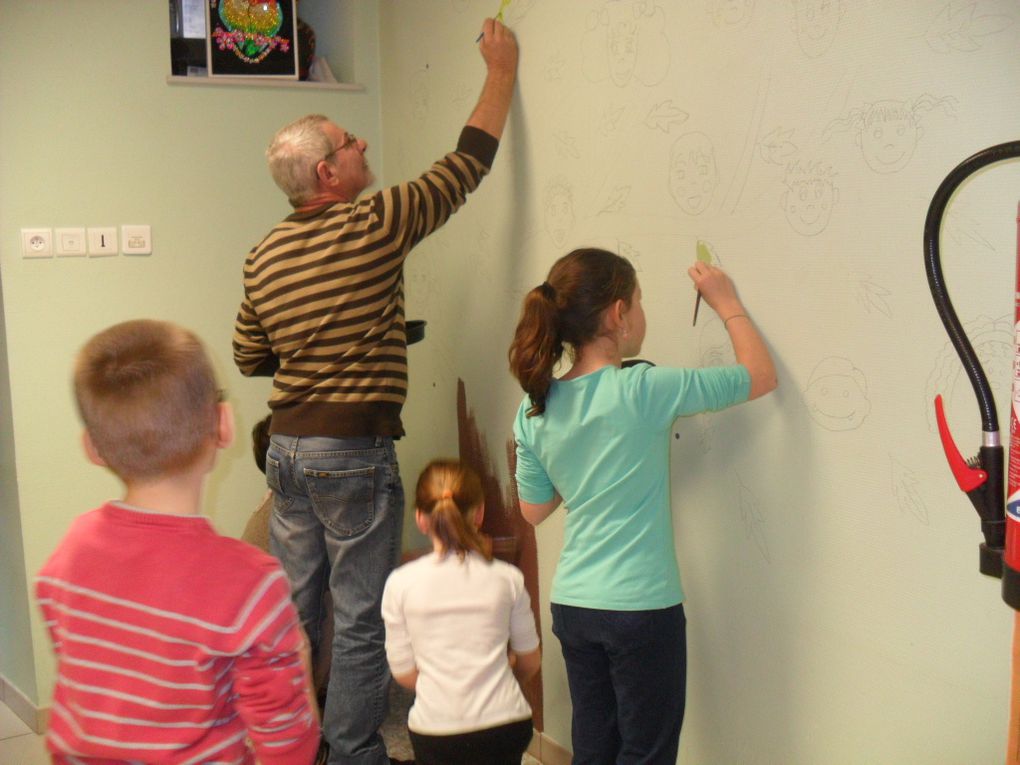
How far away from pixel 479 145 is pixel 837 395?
1015mm

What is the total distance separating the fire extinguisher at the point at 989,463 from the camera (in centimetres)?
113

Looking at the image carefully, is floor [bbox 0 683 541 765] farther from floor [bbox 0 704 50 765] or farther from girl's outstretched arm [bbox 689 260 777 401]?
girl's outstretched arm [bbox 689 260 777 401]

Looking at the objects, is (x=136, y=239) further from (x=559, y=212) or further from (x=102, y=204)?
(x=559, y=212)

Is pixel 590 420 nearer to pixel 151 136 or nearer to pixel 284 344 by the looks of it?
pixel 284 344

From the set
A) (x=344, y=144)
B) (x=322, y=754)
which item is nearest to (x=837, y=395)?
(x=344, y=144)

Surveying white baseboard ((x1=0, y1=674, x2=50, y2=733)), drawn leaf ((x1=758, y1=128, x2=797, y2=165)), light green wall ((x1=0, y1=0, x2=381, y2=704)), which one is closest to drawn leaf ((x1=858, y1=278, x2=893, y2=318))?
drawn leaf ((x1=758, y1=128, x2=797, y2=165))

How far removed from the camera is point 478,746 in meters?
1.75

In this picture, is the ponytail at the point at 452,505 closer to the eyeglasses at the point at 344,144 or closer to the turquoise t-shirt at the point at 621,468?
the turquoise t-shirt at the point at 621,468

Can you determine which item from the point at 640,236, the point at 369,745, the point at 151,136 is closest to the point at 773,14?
the point at 640,236

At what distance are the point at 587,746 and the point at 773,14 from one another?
127 centimetres

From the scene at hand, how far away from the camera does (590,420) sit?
1.67 metres

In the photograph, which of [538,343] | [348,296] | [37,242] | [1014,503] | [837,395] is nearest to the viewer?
[1014,503]

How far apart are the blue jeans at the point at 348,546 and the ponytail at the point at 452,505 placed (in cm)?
39

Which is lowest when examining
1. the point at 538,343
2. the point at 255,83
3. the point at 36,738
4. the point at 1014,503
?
the point at 36,738
